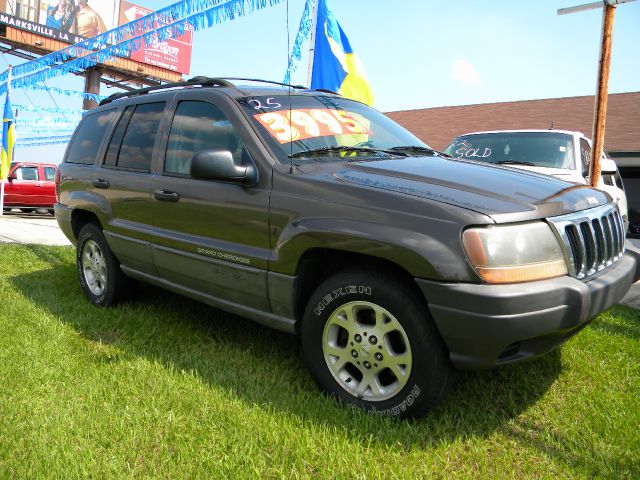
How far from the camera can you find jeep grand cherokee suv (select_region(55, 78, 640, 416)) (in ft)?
7.39

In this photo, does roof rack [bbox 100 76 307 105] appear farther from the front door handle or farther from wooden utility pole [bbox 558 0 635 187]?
wooden utility pole [bbox 558 0 635 187]

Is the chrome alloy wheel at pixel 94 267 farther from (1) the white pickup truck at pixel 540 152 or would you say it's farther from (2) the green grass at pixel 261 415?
(1) the white pickup truck at pixel 540 152

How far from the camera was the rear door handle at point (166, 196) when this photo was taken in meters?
3.45

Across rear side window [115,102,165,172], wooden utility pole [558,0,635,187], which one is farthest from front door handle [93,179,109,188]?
wooden utility pole [558,0,635,187]

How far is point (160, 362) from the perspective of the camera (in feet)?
10.7

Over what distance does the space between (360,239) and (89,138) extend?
132 inches

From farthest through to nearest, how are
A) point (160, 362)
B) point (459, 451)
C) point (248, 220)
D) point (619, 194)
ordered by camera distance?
point (619, 194)
point (160, 362)
point (248, 220)
point (459, 451)

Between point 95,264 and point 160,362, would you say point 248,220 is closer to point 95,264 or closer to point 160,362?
point 160,362

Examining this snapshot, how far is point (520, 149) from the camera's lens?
656 cm

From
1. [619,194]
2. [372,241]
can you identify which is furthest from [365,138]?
[619,194]

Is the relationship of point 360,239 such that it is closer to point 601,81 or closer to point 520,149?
point 601,81

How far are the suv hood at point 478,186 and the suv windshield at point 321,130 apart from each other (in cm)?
24

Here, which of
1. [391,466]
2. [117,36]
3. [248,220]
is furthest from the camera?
[117,36]

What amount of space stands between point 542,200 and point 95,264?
12.2ft
